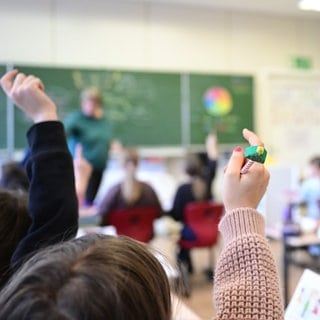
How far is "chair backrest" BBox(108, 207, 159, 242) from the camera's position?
3.25 m

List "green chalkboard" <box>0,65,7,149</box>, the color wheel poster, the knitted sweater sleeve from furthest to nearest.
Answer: "green chalkboard" <box>0,65,7,149</box>
the color wheel poster
the knitted sweater sleeve

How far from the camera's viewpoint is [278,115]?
6.07m

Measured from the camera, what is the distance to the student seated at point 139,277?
1.61 ft

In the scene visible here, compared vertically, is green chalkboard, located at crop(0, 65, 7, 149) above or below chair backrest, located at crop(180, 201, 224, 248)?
above

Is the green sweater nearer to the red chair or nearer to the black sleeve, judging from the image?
the red chair

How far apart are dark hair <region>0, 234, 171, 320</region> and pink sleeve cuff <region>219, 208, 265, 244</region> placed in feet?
0.49

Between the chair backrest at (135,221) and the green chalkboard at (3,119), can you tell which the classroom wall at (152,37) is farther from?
the chair backrest at (135,221)

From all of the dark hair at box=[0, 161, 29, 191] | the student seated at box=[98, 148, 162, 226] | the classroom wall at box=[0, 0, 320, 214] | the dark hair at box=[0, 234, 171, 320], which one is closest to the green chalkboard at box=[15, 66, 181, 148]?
the classroom wall at box=[0, 0, 320, 214]

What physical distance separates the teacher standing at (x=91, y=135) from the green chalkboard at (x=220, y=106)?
165 centimetres

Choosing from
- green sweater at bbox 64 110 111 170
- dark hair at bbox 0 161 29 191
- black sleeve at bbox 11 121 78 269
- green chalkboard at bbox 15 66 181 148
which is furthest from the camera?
green chalkboard at bbox 15 66 181 148

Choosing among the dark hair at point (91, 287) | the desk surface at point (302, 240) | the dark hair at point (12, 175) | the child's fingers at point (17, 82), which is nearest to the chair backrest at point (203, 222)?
the desk surface at point (302, 240)

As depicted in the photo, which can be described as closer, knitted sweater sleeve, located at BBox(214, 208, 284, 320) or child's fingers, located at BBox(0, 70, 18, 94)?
knitted sweater sleeve, located at BBox(214, 208, 284, 320)

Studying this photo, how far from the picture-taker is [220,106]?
18.6 feet

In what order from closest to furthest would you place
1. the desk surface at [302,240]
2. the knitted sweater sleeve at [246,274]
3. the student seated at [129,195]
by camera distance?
1. the knitted sweater sleeve at [246,274]
2. the desk surface at [302,240]
3. the student seated at [129,195]
